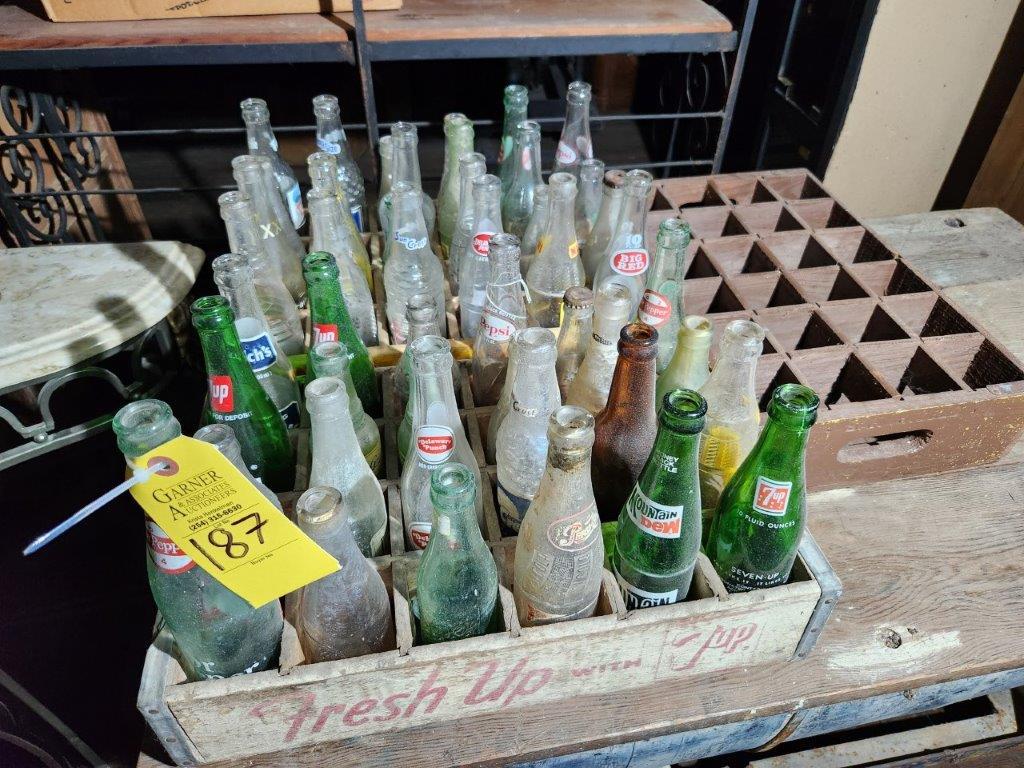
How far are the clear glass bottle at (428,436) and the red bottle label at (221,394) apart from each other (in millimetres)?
246

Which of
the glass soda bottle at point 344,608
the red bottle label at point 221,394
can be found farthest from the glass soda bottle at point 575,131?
the glass soda bottle at point 344,608

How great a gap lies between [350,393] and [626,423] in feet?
1.26

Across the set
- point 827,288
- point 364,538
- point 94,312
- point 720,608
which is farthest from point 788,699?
point 94,312

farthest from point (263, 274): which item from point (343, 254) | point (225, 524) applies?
point (225, 524)

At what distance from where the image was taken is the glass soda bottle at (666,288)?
3.19 ft

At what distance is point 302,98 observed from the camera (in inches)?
153

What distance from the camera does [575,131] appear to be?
1486 millimetres

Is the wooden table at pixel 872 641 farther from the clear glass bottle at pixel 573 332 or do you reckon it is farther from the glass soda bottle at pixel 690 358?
the clear glass bottle at pixel 573 332

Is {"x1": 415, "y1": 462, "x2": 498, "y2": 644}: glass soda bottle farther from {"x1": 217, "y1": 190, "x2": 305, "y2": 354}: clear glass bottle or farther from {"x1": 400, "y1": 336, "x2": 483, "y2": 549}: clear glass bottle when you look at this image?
{"x1": 217, "y1": 190, "x2": 305, "y2": 354}: clear glass bottle

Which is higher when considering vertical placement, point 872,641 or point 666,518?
point 666,518

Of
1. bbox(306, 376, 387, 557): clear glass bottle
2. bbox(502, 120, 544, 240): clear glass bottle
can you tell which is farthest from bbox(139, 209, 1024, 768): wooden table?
bbox(502, 120, 544, 240): clear glass bottle

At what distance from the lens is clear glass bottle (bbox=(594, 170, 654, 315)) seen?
1.11 metres

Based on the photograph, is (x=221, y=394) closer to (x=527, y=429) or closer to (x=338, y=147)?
(x=527, y=429)

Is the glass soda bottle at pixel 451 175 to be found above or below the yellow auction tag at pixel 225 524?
below
